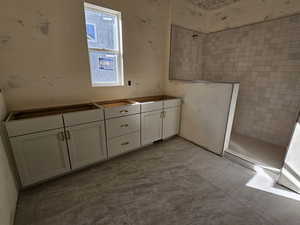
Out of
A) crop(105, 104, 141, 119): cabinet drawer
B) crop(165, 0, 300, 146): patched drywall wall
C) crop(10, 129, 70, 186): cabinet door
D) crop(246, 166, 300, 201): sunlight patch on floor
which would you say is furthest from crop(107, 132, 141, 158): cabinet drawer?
crop(246, 166, 300, 201): sunlight patch on floor

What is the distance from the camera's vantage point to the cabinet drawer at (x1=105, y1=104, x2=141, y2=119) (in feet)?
6.69

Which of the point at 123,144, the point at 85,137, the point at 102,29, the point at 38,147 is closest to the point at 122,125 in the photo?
the point at 123,144

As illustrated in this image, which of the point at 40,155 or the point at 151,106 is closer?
the point at 40,155

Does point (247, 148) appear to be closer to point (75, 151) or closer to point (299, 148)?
point (299, 148)

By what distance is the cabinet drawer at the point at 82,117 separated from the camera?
1738mm

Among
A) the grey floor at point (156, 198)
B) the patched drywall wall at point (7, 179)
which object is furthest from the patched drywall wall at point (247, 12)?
the patched drywall wall at point (7, 179)

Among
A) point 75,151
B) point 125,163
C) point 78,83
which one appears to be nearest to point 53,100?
point 78,83

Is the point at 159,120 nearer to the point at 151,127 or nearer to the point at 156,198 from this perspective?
the point at 151,127

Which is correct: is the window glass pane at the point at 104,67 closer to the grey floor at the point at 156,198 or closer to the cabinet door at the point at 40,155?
the cabinet door at the point at 40,155

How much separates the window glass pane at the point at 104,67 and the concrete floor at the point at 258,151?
96.6 inches

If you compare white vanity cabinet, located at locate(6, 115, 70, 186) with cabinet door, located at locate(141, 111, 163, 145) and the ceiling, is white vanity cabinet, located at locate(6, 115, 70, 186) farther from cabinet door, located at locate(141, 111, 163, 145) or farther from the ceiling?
the ceiling

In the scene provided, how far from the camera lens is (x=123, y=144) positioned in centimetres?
230

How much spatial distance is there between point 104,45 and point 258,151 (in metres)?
3.24

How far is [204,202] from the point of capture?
155 centimetres
